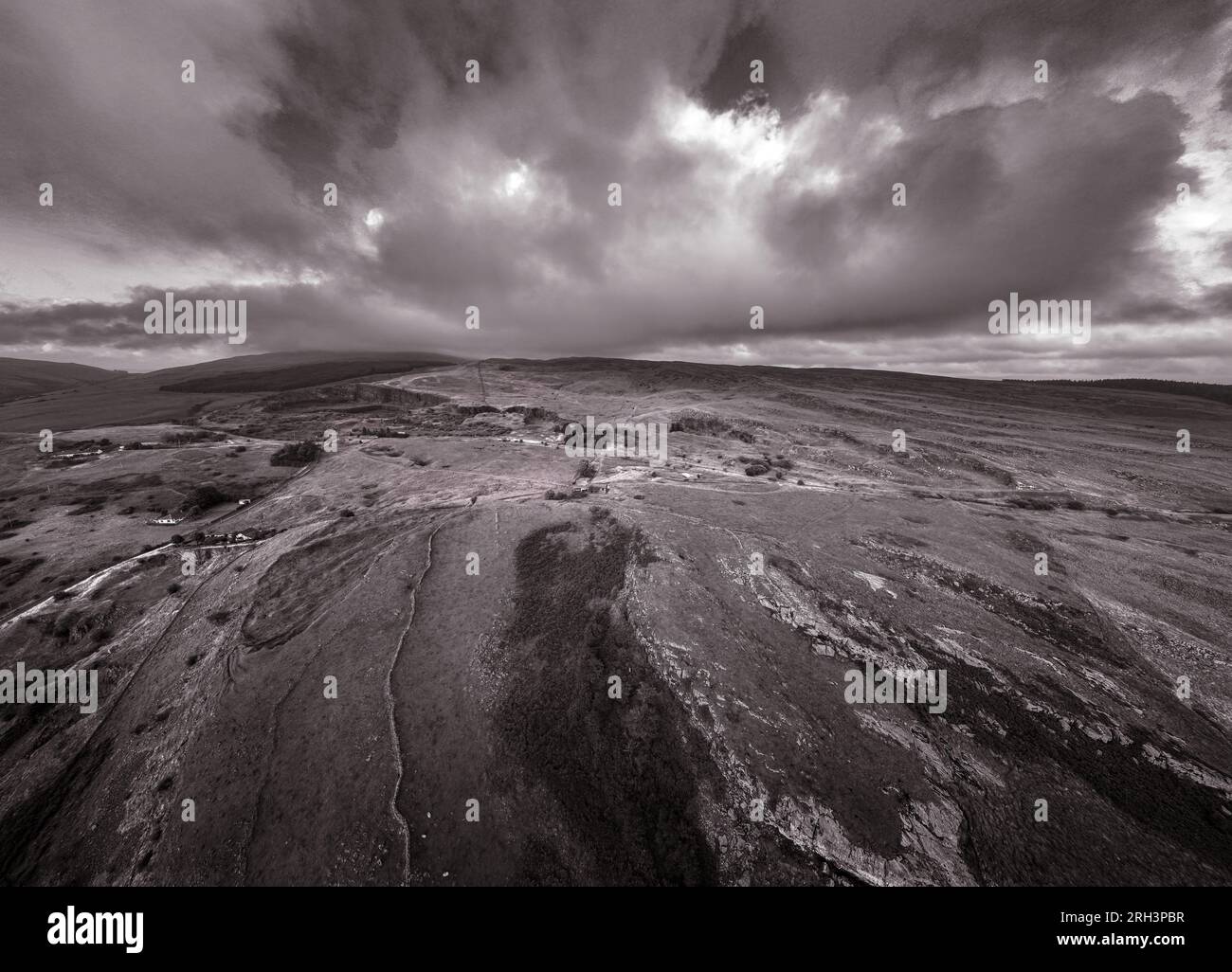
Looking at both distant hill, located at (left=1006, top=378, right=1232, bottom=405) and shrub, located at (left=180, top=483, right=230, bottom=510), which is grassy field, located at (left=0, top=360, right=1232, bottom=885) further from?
distant hill, located at (left=1006, top=378, right=1232, bottom=405)

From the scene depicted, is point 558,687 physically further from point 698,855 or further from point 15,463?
point 15,463

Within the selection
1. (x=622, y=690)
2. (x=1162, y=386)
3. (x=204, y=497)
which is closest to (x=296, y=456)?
(x=204, y=497)

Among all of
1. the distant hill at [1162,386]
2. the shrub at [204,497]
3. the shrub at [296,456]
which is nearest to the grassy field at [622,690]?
the shrub at [204,497]

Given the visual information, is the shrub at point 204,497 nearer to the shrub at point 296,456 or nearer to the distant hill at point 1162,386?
the shrub at point 296,456

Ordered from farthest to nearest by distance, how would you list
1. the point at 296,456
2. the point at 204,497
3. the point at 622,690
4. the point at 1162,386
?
the point at 1162,386, the point at 296,456, the point at 204,497, the point at 622,690

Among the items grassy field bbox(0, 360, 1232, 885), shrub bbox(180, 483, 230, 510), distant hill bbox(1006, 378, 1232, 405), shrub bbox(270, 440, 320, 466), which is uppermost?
distant hill bbox(1006, 378, 1232, 405)

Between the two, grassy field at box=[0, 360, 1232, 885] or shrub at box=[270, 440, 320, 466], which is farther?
shrub at box=[270, 440, 320, 466]

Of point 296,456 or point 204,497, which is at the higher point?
point 296,456

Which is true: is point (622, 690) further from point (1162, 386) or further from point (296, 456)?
point (1162, 386)

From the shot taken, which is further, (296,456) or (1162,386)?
(1162,386)

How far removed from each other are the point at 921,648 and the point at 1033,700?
3.25 metres

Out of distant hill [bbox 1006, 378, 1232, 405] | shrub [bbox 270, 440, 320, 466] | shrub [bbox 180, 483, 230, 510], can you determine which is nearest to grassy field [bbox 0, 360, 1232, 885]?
shrub [bbox 180, 483, 230, 510]
